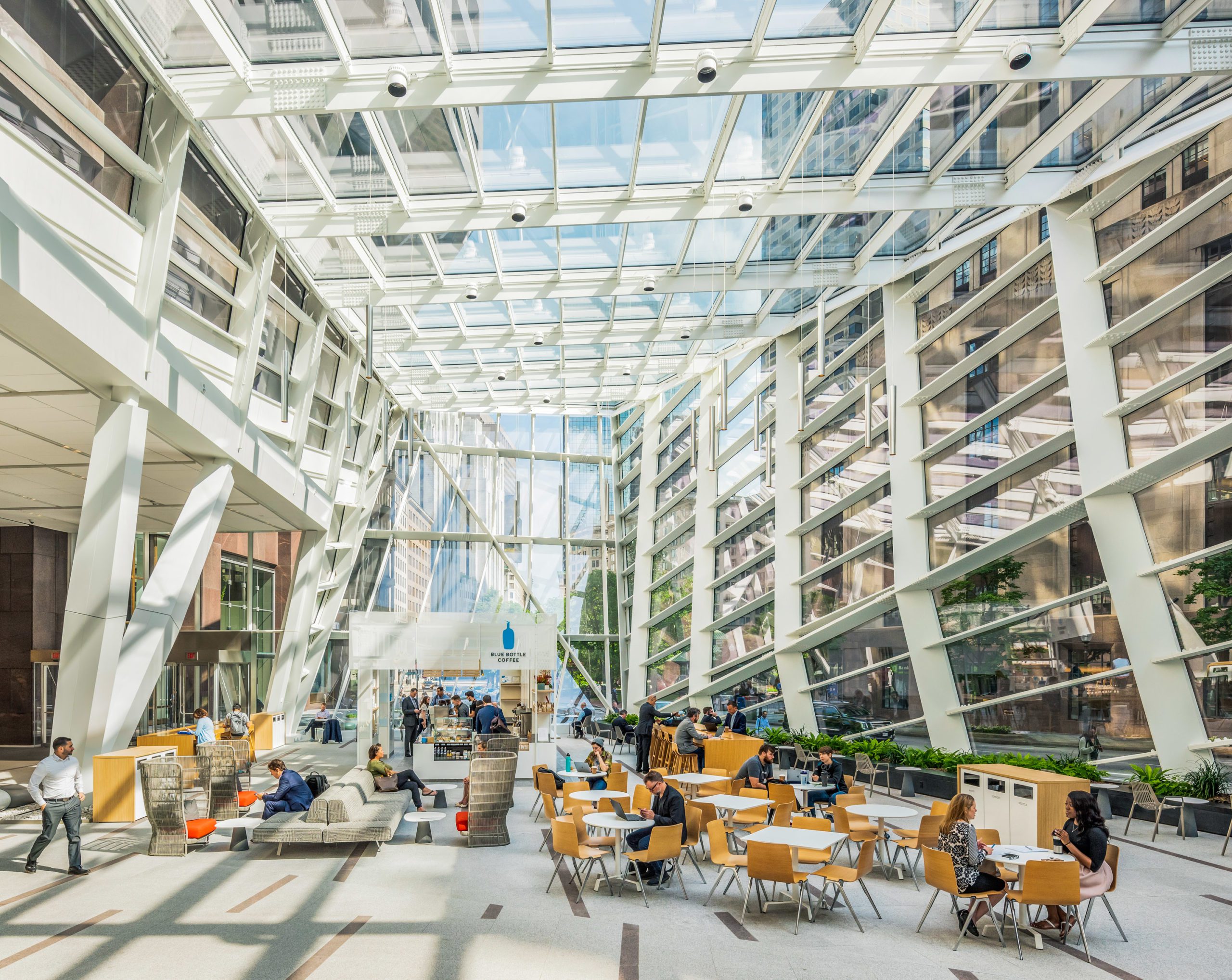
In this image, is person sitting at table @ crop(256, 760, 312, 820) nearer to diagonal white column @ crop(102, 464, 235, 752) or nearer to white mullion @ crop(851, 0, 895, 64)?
diagonal white column @ crop(102, 464, 235, 752)

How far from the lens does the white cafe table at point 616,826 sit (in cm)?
809

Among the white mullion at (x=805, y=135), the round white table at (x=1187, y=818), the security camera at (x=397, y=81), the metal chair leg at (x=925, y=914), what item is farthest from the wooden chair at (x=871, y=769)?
the security camera at (x=397, y=81)

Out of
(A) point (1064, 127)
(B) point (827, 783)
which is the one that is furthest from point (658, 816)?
(A) point (1064, 127)

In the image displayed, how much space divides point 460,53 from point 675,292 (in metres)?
7.56

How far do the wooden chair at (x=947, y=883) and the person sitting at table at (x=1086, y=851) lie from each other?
12.5 inches

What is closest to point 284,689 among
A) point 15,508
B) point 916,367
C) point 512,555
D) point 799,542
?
point 15,508

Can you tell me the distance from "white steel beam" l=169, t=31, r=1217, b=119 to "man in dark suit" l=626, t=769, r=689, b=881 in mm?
6758

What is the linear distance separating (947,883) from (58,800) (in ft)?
25.2

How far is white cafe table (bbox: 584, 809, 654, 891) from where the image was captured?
26.6 feet

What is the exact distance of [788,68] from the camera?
9219 mm

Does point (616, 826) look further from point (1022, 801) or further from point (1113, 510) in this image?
point (1113, 510)

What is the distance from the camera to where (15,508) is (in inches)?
712

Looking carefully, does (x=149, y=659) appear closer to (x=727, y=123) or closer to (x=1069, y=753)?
(x=727, y=123)

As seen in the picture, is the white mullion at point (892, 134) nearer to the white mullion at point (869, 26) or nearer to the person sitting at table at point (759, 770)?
the white mullion at point (869, 26)
